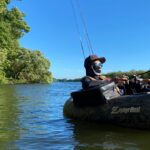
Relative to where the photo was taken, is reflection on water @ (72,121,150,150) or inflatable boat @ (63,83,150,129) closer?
reflection on water @ (72,121,150,150)

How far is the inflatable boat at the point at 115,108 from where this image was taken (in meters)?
8.51

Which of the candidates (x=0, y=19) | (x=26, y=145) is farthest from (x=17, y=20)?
(x=26, y=145)

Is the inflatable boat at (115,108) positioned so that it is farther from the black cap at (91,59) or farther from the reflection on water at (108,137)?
the black cap at (91,59)

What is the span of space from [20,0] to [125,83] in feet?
91.5

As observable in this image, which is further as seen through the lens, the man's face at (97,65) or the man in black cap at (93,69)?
the man's face at (97,65)

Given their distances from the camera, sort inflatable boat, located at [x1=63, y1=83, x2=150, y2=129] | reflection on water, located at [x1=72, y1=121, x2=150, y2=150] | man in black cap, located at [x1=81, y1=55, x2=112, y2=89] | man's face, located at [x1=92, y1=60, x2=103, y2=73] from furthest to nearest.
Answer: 1. man's face, located at [x1=92, y1=60, x2=103, y2=73]
2. man in black cap, located at [x1=81, y1=55, x2=112, y2=89]
3. inflatable boat, located at [x1=63, y1=83, x2=150, y2=129]
4. reflection on water, located at [x1=72, y1=121, x2=150, y2=150]

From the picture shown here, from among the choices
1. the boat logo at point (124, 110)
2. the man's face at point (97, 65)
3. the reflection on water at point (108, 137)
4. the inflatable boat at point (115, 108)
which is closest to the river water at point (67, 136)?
the reflection on water at point (108, 137)

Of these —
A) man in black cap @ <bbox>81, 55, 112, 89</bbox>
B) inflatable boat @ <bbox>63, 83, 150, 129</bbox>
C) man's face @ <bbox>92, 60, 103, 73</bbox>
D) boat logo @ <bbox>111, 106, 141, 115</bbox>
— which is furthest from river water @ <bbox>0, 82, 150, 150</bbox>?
man's face @ <bbox>92, 60, 103, 73</bbox>

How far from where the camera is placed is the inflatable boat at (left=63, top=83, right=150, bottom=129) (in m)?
8.51

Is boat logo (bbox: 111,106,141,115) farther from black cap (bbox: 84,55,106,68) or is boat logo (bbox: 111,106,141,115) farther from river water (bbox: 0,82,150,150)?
black cap (bbox: 84,55,106,68)

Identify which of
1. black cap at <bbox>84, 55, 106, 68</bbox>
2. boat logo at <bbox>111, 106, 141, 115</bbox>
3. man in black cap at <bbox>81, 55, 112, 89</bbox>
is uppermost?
black cap at <bbox>84, 55, 106, 68</bbox>

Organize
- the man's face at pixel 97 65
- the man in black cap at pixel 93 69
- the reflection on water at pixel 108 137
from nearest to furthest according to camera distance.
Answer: the reflection on water at pixel 108 137
the man in black cap at pixel 93 69
the man's face at pixel 97 65

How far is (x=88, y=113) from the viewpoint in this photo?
31.7 feet

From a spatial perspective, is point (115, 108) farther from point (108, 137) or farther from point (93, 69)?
point (93, 69)
